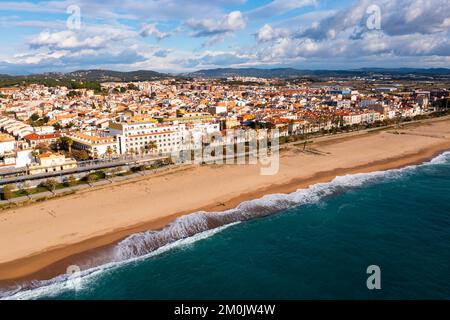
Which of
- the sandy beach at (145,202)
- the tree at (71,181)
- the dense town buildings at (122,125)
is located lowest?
the sandy beach at (145,202)

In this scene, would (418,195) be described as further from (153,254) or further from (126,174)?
(126,174)

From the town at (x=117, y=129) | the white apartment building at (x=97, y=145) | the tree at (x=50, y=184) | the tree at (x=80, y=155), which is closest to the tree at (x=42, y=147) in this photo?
the town at (x=117, y=129)

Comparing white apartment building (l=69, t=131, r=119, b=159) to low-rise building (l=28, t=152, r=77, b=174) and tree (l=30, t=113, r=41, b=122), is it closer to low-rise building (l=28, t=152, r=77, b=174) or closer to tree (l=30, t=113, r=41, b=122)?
low-rise building (l=28, t=152, r=77, b=174)

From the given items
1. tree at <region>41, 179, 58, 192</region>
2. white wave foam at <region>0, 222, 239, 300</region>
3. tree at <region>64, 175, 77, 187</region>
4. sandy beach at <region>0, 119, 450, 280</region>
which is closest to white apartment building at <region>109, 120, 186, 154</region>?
sandy beach at <region>0, 119, 450, 280</region>

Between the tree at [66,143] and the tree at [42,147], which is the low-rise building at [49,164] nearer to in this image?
the tree at [42,147]

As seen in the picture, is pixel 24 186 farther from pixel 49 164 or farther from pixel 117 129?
pixel 117 129

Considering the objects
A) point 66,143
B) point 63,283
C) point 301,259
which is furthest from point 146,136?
point 301,259
